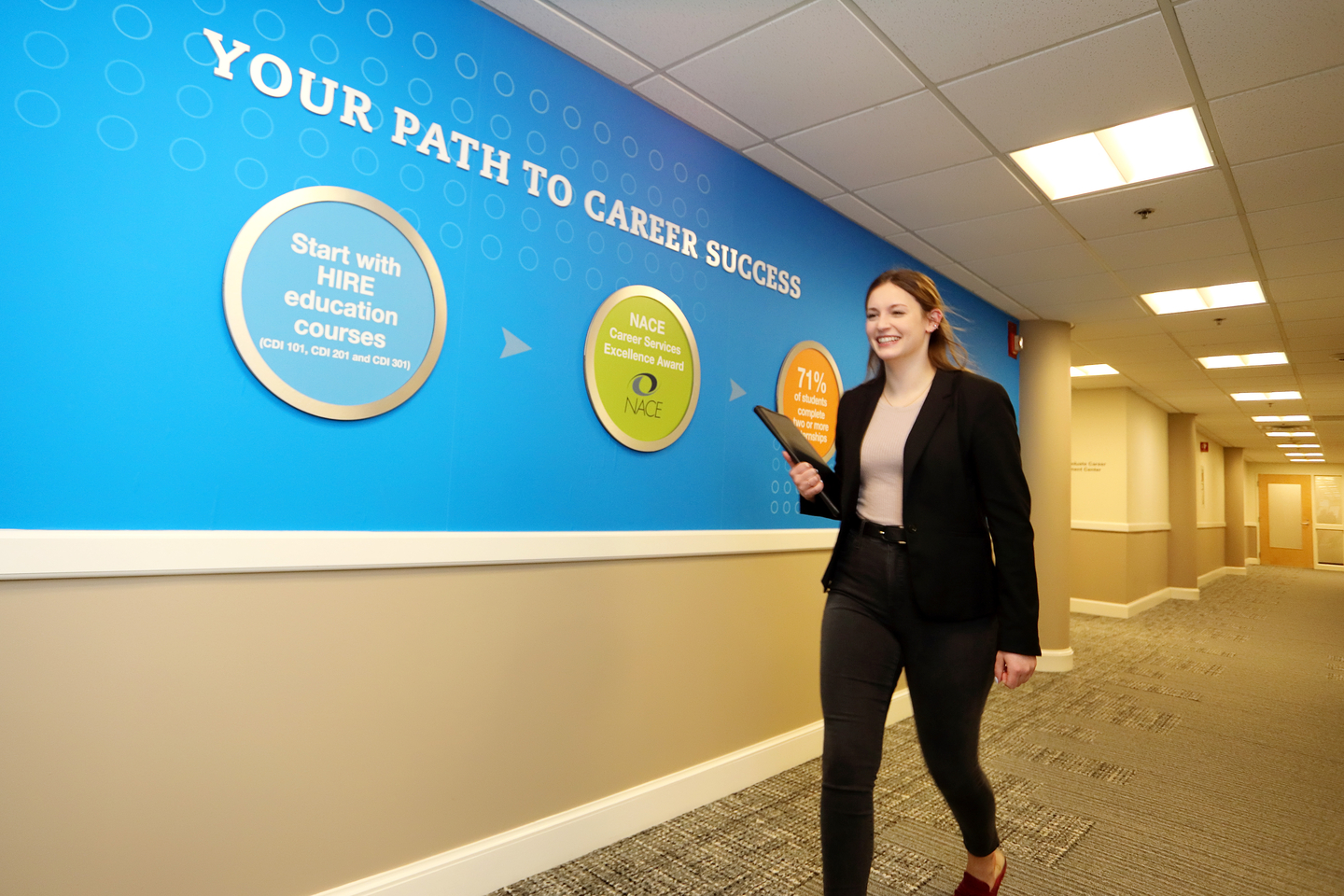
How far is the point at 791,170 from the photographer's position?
317cm

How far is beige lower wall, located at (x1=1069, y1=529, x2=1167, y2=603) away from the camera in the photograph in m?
7.84

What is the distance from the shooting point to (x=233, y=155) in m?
1.64

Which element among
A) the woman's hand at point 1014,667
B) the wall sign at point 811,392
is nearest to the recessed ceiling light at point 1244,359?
the wall sign at point 811,392

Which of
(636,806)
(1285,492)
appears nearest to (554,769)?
(636,806)

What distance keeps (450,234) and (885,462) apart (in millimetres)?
1320

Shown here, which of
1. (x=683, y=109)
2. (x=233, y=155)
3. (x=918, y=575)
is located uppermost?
(x=683, y=109)

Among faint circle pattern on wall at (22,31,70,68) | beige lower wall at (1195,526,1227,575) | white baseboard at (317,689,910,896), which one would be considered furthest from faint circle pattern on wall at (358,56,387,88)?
beige lower wall at (1195,526,1227,575)

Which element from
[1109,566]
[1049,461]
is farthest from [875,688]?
[1109,566]

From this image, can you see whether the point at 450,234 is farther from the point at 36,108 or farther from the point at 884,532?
the point at 884,532

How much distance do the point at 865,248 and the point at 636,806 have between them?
113 inches

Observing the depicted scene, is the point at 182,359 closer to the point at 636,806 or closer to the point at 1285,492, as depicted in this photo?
the point at 636,806

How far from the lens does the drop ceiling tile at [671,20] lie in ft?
6.97

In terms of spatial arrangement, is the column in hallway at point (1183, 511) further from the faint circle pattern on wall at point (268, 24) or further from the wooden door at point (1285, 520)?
the wooden door at point (1285, 520)

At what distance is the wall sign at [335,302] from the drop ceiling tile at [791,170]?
161 cm
